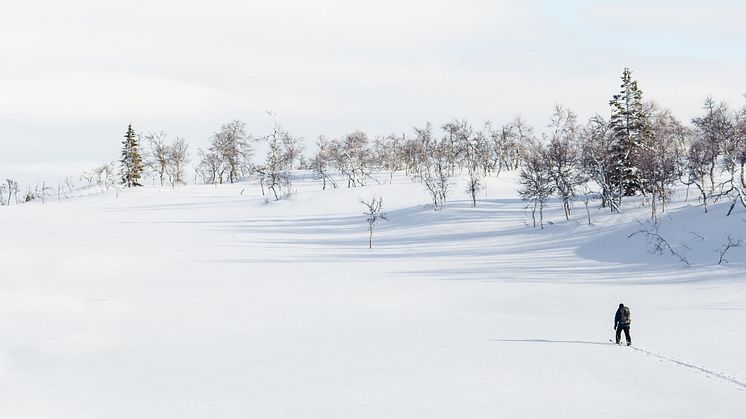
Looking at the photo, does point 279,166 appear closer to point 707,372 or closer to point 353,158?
point 353,158

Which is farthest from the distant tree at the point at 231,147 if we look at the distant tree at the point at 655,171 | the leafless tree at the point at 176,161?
the distant tree at the point at 655,171

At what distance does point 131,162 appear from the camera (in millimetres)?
101250

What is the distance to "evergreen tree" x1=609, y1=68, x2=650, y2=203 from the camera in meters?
61.7

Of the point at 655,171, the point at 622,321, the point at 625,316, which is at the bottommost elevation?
the point at 622,321

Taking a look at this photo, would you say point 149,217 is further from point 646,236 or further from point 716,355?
point 716,355

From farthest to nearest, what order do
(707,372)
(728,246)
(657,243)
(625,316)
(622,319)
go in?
(657,243) < (728,246) < (622,319) < (625,316) < (707,372)

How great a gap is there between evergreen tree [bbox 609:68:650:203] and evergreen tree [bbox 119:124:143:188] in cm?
7096

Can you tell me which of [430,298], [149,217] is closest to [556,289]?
[430,298]

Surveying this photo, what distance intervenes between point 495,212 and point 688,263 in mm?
29315

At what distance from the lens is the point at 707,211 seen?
162ft

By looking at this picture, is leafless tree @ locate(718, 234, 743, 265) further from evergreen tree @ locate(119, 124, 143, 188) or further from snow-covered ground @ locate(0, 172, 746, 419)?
evergreen tree @ locate(119, 124, 143, 188)

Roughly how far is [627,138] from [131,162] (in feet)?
242

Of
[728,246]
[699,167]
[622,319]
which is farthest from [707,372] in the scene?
[699,167]

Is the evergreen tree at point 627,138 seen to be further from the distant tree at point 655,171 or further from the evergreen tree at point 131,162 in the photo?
the evergreen tree at point 131,162
